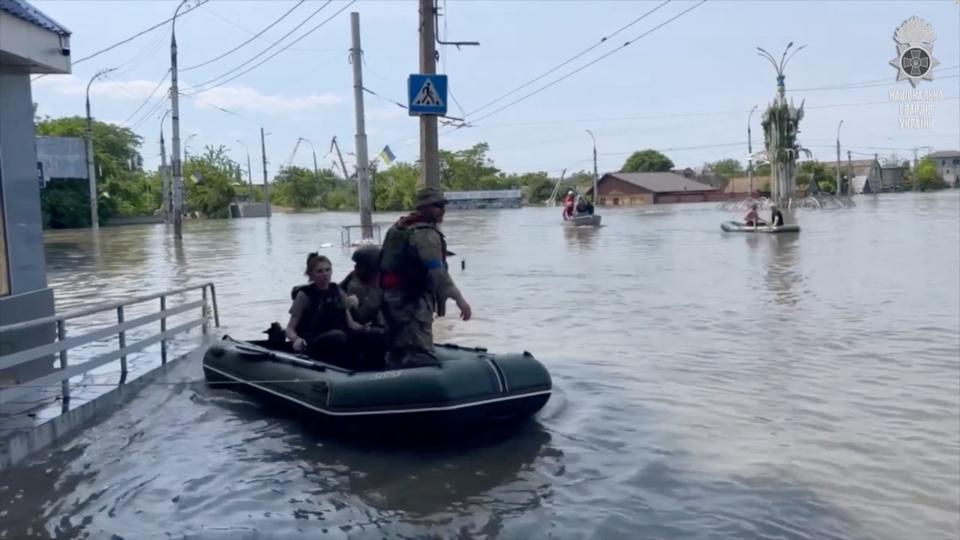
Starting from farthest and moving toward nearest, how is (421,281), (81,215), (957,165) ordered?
(957,165) → (81,215) → (421,281)

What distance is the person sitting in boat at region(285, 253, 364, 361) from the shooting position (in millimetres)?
9047

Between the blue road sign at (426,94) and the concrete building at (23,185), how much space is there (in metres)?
3.92

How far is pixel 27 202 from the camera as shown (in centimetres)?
1084

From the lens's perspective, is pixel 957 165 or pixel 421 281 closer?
pixel 421 281

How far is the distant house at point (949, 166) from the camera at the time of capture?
455 ft

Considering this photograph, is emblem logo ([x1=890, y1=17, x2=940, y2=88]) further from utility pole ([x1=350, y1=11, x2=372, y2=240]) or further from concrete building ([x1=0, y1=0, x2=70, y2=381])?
concrete building ([x1=0, y1=0, x2=70, y2=381])

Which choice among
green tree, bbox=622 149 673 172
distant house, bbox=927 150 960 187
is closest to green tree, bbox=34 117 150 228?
green tree, bbox=622 149 673 172

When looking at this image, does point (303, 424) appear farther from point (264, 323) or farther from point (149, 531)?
point (264, 323)

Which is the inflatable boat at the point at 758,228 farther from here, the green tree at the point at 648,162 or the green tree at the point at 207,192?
the green tree at the point at 648,162

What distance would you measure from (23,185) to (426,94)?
4.68 metres

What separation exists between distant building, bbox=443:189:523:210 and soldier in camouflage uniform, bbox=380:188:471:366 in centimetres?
10150

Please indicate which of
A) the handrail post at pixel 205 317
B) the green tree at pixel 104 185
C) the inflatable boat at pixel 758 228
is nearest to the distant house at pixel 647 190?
the green tree at pixel 104 185

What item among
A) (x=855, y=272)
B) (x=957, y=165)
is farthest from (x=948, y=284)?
(x=957, y=165)

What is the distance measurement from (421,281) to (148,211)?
10247cm
